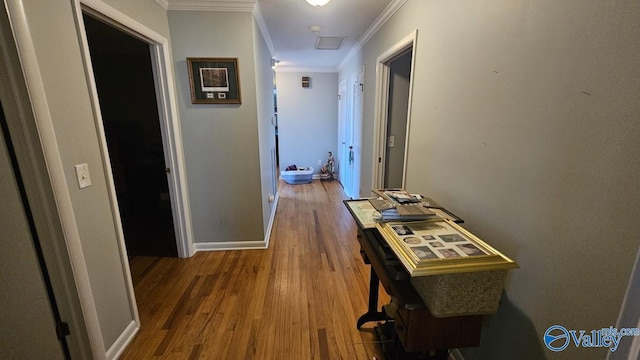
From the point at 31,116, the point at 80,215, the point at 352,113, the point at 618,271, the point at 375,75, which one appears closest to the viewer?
the point at 618,271

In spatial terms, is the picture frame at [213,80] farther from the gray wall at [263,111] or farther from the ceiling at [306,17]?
the ceiling at [306,17]

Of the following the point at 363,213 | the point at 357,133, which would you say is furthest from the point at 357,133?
the point at 363,213

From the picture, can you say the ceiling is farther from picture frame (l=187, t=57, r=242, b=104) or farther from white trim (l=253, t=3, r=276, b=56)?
picture frame (l=187, t=57, r=242, b=104)

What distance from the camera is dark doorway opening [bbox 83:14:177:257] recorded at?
10.1ft

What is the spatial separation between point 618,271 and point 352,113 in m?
3.61

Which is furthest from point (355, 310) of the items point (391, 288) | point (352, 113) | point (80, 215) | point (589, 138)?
point (352, 113)

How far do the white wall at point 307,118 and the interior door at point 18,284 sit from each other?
4695 mm

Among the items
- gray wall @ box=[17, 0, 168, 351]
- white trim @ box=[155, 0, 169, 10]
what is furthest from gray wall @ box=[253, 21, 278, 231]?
gray wall @ box=[17, 0, 168, 351]

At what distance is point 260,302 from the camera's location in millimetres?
1933

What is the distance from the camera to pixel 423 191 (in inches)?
71.1

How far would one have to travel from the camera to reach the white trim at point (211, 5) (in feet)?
6.90

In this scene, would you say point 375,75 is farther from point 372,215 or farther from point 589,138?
point 589,138

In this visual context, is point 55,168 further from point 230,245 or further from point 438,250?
point 230,245

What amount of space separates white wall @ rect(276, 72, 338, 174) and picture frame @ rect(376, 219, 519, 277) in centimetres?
471
